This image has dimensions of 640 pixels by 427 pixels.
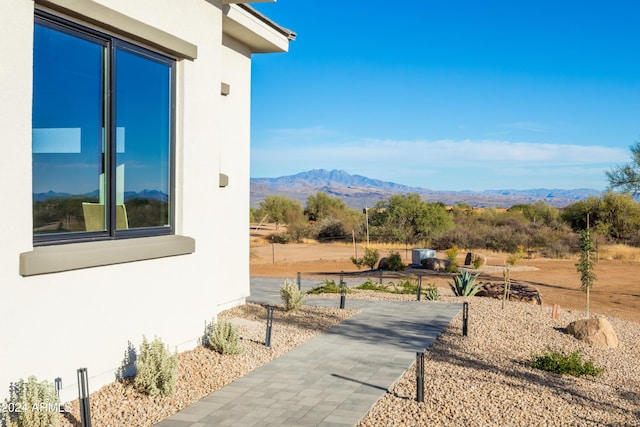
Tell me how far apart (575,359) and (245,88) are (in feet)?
24.8

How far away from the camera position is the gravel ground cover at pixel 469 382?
604cm

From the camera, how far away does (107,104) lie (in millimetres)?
6449

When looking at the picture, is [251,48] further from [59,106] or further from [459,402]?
[459,402]

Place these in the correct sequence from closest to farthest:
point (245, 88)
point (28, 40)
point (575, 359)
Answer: point (28, 40)
point (575, 359)
point (245, 88)

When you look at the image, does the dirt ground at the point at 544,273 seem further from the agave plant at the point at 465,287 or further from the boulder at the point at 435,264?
the agave plant at the point at 465,287

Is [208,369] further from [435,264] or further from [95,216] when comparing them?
[435,264]

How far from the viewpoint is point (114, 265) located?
21.0 feet

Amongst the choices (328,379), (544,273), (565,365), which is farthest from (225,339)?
(544,273)

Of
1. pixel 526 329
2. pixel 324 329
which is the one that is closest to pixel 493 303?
pixel 526 329

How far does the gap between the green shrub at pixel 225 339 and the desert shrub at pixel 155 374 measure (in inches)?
56.6

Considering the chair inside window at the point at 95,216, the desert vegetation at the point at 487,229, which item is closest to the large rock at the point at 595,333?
the chair inside window at the point at 95,216

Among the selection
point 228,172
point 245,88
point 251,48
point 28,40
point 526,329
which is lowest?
point 526,329

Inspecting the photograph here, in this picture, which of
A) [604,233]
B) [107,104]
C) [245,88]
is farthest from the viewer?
[604,233]

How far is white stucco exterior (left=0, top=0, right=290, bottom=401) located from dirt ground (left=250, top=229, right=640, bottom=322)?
11.4m
